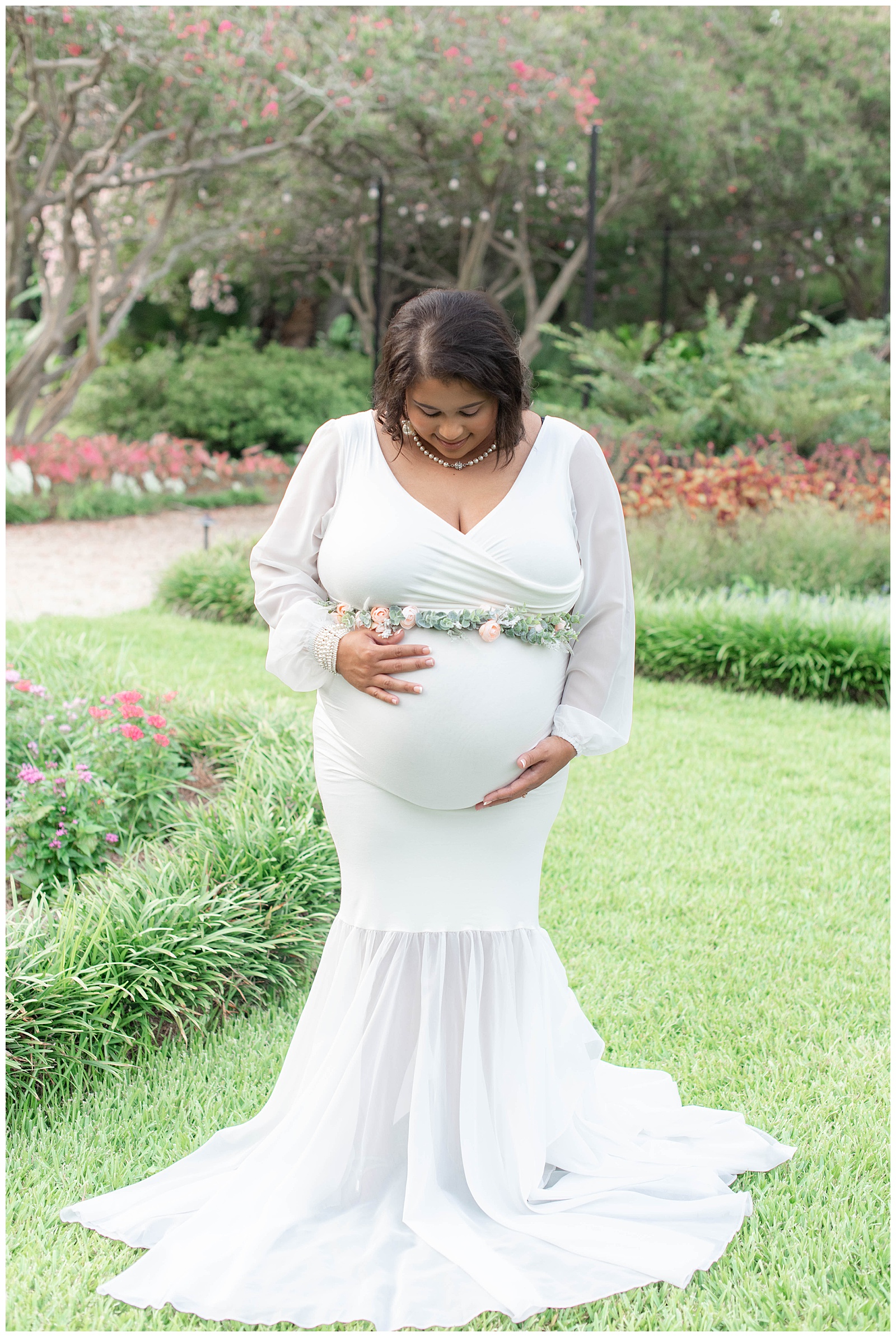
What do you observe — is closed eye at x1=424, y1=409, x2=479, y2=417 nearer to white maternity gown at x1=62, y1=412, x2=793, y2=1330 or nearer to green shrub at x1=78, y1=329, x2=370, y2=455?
white maternity gown at x1=62, y1=412, x2=793, y2=1330

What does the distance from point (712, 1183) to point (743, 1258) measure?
24cm

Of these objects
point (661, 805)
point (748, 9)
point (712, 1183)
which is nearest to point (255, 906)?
point (712, 1183)

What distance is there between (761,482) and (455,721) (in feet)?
27.5

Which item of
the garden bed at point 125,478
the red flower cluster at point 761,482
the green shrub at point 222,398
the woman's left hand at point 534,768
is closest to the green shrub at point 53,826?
the woman's left hand at point 534,768

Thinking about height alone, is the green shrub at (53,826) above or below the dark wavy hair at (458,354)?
below

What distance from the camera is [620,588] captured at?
260 cm

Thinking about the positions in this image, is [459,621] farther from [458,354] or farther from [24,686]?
[24,686]

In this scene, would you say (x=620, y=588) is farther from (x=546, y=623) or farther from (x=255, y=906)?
(x=255, y=906)

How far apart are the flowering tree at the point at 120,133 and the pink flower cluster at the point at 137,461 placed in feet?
3.36

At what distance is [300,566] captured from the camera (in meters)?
2.59

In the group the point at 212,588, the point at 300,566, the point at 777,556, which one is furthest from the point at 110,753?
the point at 777,556

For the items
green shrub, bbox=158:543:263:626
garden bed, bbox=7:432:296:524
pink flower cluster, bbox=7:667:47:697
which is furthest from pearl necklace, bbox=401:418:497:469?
garden bed, bbox=7:432:296:524

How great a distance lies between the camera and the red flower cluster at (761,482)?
32.3 feet

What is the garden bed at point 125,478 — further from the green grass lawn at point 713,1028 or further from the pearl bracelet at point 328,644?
the pearl bracelet at point 328,644
